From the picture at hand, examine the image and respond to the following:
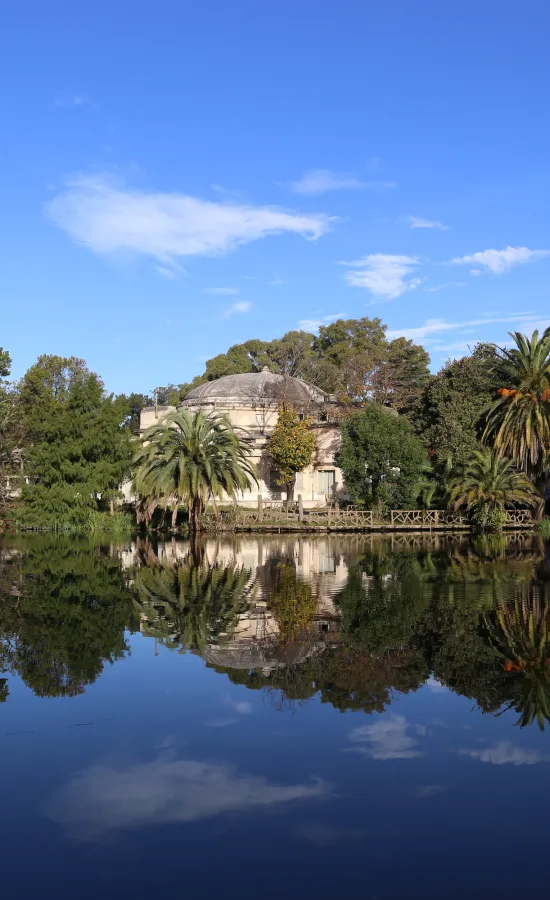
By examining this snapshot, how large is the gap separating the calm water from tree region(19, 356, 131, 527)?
94.5ft

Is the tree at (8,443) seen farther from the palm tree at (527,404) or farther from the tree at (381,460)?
the palm tree at (527,404)

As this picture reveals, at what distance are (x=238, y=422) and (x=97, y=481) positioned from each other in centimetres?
1396

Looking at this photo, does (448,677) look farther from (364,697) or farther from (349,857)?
(349,857)

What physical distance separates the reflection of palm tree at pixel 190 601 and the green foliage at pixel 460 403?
22900mm

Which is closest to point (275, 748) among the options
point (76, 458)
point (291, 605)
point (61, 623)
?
point (61, 623)

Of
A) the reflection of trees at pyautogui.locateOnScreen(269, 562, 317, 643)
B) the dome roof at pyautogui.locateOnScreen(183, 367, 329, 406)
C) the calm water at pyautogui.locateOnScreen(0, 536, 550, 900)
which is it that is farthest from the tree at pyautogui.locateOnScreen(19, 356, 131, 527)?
the calm water at pyautogui.locateOnScreen(0, 536, 550, 900)

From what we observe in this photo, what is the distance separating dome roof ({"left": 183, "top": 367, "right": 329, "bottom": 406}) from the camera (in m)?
57.3

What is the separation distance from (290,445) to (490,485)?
42.3ft

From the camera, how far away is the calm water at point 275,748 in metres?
5.59

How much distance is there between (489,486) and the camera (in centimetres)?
4069

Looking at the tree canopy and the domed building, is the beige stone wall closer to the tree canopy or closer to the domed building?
the domed building

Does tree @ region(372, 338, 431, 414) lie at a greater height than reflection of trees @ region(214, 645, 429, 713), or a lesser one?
greater

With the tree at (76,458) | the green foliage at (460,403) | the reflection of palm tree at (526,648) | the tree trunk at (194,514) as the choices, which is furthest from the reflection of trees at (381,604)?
the tree at (76,458)

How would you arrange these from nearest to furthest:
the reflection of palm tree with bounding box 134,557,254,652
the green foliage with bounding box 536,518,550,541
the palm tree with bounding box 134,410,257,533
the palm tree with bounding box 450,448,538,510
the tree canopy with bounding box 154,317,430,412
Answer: the reflection of palm tree with bounding box 134,557,254,652
the palm tree with bounding box 134,410,257,533
the green foliage with bounding box 536,518,550,541
the palm tree with bounding box 450,448,538,510
the tree canopy with bounding box 154,317,430,412
